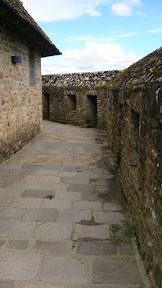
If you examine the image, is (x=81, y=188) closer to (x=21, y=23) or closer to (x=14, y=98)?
(x=14, y=98)

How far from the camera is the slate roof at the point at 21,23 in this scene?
616cm

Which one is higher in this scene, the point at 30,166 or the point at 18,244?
the point at 30,166

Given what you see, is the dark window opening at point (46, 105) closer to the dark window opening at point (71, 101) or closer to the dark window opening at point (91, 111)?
the dark window opening at point (71, 101)

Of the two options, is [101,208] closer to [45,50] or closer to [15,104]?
[15,104]

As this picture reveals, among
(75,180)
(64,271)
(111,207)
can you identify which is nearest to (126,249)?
(64,271)

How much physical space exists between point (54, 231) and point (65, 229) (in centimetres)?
17

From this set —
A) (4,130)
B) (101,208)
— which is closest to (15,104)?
(4,130)

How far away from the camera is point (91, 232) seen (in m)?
4.02

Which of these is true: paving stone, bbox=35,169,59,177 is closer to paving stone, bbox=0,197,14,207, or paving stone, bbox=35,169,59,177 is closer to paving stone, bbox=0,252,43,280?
paving stone, bbox=0,197,14,207

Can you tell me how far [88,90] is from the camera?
1454 centimetres

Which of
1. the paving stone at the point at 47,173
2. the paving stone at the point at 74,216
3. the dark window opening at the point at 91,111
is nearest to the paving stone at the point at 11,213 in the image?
the paving stone at the point at 74,216

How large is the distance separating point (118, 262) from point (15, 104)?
22.0 feet

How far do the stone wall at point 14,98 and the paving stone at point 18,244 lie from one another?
411 centimetres

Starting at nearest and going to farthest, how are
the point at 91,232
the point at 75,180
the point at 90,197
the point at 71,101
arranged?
the point at 91,232 → the point at 90,197 → the point at 75,180 → the point at 71,101
